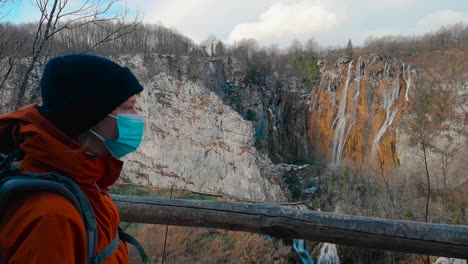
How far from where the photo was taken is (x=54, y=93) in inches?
53.6

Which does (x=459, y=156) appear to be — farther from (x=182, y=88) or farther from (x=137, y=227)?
(x=137, y=227)

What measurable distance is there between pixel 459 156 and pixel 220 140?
16294mm

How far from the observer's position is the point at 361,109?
39688 mm

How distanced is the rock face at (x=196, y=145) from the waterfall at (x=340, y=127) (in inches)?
372

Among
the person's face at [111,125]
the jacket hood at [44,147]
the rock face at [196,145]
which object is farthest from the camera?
the rock face at [196,145]

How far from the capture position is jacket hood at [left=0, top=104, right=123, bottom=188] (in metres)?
1.24

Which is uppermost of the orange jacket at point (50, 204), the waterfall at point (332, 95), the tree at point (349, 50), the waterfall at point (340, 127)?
the tree at point (349, 50)

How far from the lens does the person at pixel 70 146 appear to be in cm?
113

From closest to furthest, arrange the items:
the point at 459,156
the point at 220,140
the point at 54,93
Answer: the point at 54,93 → the point at 459,156 → the point at 220,140

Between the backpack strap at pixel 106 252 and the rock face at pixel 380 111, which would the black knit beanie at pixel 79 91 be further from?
the rock face at pixel 380 111

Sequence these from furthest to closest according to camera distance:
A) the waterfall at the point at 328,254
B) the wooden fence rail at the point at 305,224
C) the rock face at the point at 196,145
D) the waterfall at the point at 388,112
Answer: the waterfall at the point at 388,112 < the rock face at the point at 196,145 < the waterfall at the point at 328,254 < the wooden fence rail at the point at 305,224

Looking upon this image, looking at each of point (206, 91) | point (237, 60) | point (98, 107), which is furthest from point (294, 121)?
point (98, 107)

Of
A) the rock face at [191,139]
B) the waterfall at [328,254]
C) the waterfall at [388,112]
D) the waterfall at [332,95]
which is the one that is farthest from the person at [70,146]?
the waterfall at [332,95]

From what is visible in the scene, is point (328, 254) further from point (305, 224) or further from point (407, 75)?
point (407, 75)
